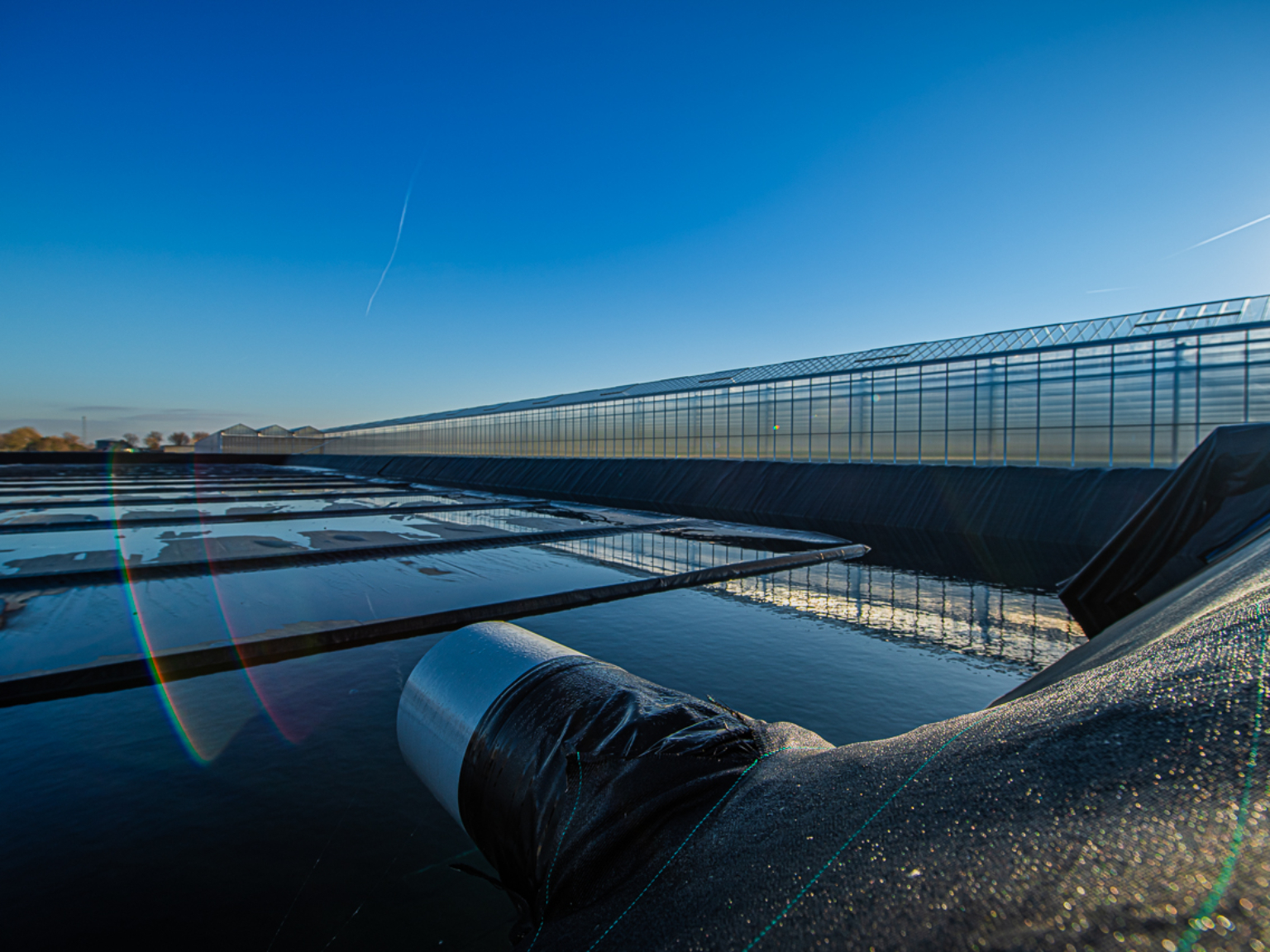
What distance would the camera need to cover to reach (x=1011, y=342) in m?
23.2

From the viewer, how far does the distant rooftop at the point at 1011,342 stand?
62.0ft

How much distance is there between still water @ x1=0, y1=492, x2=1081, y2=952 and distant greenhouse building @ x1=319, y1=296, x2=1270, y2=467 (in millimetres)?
14320

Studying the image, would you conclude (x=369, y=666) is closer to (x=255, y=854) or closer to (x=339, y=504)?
(x=255, y=854)

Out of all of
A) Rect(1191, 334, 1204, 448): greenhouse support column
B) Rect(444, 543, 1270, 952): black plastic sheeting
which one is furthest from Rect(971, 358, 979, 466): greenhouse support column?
Rect(444, 543, 1270, 952): black plastic sheeting

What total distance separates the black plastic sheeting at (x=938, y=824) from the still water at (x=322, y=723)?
1359mm

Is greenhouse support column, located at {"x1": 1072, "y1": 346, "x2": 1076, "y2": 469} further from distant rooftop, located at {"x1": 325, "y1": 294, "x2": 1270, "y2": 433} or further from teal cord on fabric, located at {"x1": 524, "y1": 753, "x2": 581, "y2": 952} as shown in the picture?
teal cord on fabric, located at {"x1": 524, "y1": 753, "x2": 581, "y2": 952}

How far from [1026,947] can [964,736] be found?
2.56 ft

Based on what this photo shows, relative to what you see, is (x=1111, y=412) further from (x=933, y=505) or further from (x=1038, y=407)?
(x=933, y=505)

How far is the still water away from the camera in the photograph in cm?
320

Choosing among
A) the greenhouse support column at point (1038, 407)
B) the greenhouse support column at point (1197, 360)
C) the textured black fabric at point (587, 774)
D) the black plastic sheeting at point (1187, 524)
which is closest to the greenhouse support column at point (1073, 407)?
the greenhouse support column at point (1038, 407)

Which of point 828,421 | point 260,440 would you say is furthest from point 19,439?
point 828,421

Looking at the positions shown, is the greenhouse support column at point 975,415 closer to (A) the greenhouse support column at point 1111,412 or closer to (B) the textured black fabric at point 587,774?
(A) the greenhouse support column at point 1111,412

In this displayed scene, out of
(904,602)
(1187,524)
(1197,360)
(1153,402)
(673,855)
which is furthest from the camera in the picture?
(1153,402)

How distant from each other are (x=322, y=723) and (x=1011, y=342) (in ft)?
82.1
